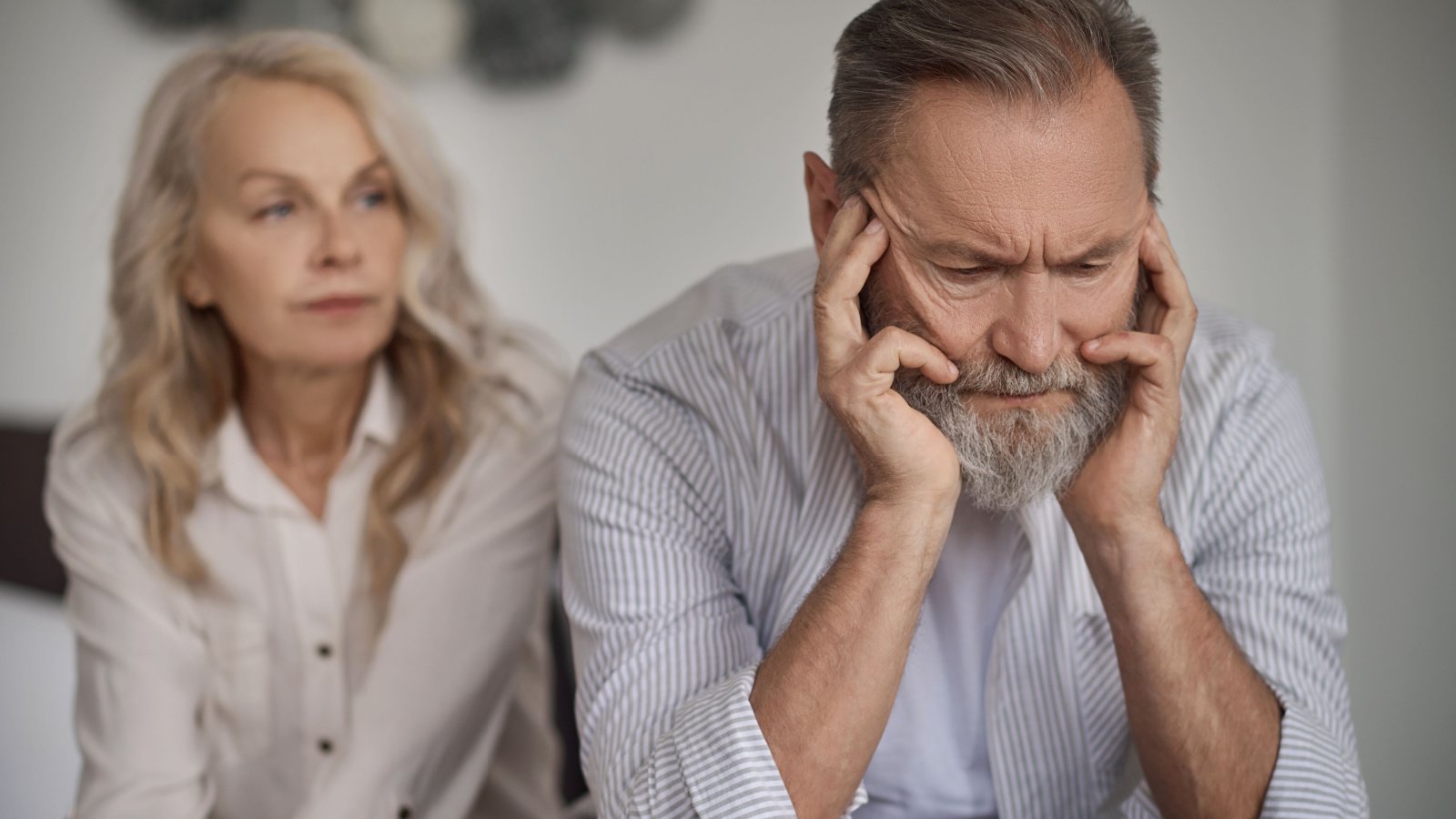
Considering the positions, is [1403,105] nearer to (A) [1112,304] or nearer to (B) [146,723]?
(A) [1112,304]

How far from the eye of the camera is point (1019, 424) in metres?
1.35

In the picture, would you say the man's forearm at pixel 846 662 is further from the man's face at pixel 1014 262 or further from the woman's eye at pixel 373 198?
the woman's eye at pixel 373 198

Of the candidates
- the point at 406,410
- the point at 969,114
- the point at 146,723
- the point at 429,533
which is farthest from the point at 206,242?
the point at 969,114

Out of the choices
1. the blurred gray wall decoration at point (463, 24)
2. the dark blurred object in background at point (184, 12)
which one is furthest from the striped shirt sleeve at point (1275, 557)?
the dark blurred object in background at point (184, 12)

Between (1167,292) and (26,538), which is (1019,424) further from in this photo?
(26,538)

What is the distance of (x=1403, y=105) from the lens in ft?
8.85

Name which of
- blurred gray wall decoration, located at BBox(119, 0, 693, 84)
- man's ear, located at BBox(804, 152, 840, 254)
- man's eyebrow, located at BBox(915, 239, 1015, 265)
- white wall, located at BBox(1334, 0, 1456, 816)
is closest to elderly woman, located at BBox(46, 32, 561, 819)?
man's ear, located at BBox(804, 152, 840, 254)

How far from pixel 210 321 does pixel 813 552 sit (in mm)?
1254

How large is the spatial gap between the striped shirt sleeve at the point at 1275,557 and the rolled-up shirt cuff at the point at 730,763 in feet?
1.84

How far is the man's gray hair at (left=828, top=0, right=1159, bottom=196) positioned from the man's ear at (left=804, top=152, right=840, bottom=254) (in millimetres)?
45

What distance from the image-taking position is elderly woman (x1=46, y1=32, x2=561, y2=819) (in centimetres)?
195

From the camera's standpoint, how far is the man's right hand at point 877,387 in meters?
1.34

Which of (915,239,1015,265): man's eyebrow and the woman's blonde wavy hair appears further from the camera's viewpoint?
the woman's blonde wavy hair

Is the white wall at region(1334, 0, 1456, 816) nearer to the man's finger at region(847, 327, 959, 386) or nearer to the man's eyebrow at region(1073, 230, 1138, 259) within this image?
the man's eyebrow at region(1073, 230, 1138, 259)
